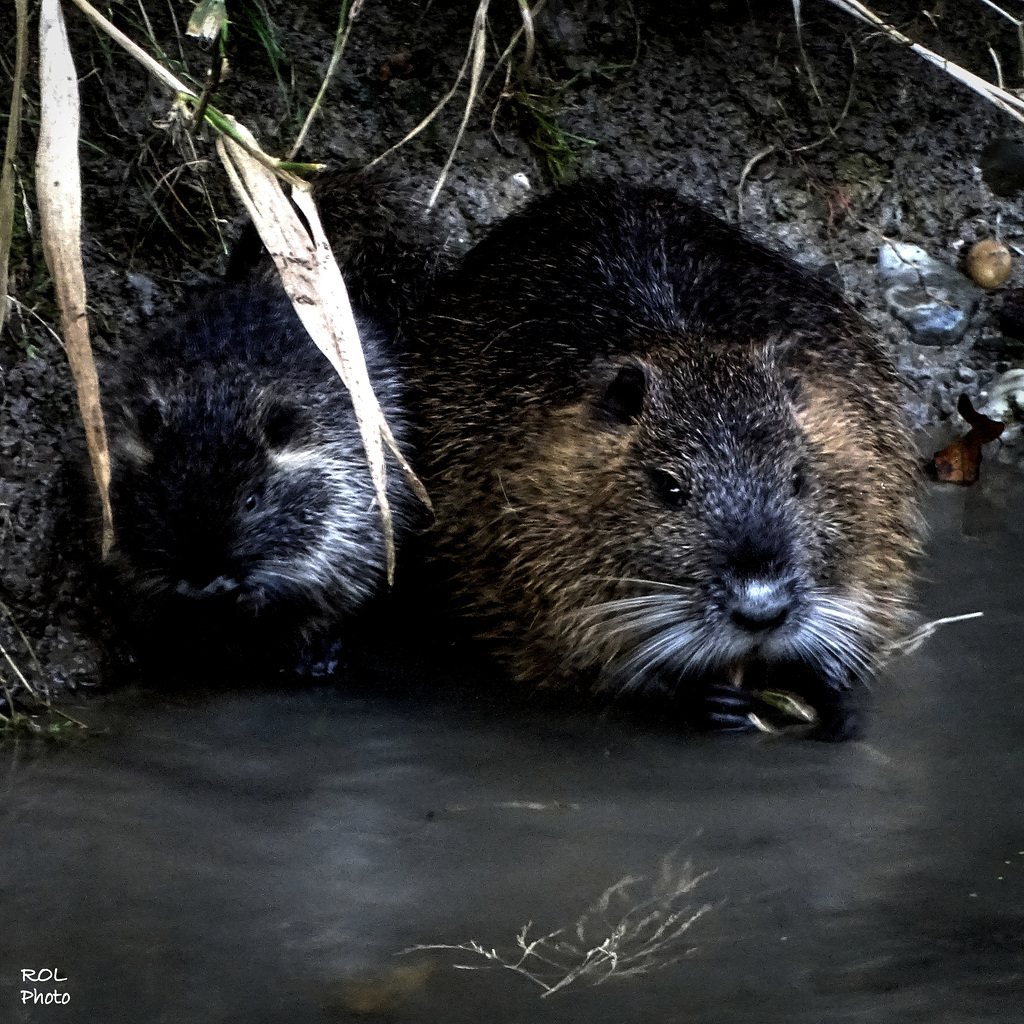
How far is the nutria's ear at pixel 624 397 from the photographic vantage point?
2840 mm

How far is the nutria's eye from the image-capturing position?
2.72 meters

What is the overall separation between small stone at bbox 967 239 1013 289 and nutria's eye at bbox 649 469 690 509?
1933 millimetres

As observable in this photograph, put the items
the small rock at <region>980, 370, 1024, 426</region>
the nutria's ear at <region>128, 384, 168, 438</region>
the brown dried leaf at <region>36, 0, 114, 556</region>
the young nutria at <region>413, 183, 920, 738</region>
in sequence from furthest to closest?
1. the small rock at <region>980, 370, 1024, 426</region>
2. the nutria's ear at <region>128, 384, 168, 438</region>
3. the young nutria at <region>413, 183, 920, 738</region>
4. the brown dried leaf at <region>36, 0, 114, 556</region>

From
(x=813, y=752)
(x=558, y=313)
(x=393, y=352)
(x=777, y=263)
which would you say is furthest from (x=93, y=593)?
(x=777, y=263)

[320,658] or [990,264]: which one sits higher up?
[990,264]

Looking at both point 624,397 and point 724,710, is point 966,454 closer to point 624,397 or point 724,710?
point 624,397

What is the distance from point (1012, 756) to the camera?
7.86 feet

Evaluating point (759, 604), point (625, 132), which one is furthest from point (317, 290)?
point (625, 132)

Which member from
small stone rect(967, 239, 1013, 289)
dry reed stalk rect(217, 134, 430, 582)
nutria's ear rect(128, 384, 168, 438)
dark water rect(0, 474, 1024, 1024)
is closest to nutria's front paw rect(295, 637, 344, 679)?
dark water rect(0, 474, 1024, 1024)

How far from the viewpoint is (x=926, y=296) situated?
13.8 ft

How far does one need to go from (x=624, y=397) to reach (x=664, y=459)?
19 cm

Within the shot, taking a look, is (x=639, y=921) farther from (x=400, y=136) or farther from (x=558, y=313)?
(x=400, y=136)

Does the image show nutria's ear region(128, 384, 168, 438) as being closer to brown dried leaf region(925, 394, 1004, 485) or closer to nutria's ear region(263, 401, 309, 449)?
nutria's ear region(263, 401, 309, 449)

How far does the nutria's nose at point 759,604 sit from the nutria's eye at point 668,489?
0.23 m
